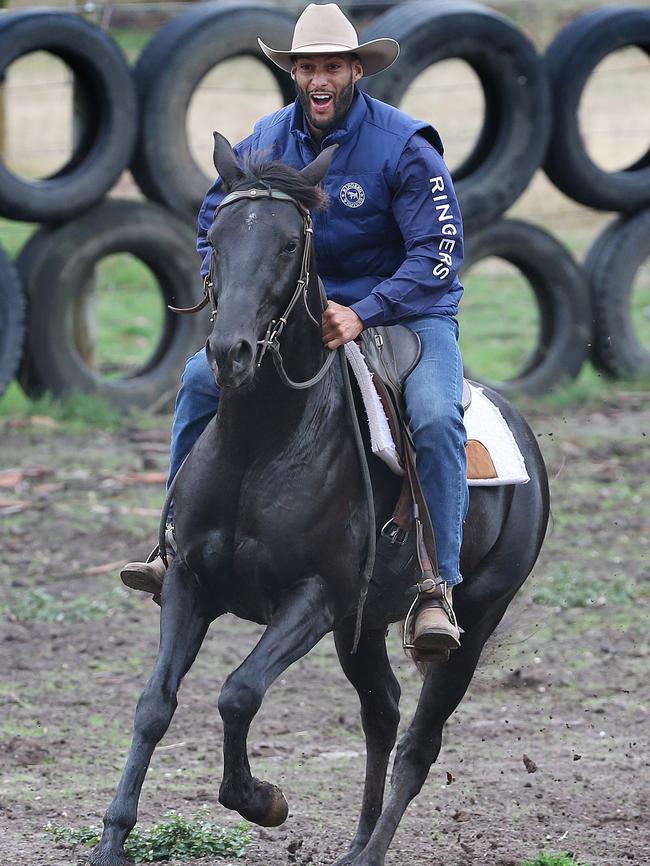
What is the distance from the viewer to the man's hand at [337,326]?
468 centimetres

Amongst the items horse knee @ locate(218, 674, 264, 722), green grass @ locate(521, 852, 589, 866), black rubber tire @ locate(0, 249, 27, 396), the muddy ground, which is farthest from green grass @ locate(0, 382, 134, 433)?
horse knee @ locate(218, 674, 264, 722)

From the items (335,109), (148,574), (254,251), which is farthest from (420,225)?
(148,574)

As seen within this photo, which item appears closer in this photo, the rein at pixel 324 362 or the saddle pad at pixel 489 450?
the rein at pixel 324 362

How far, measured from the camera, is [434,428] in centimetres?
492

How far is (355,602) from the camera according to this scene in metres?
4.80

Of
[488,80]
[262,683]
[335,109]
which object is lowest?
[262,683]

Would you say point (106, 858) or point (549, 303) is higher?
point (549, 303)

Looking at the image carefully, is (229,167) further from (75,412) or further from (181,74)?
(181,74)

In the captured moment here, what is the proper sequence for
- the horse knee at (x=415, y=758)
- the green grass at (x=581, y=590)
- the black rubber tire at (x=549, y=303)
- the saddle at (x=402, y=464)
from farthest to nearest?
1. the black rubber tire at (x=549, y=303)
2. the green grass at (x=581, y=590)
3. the horse knee at (x=415, y=758)
4. the saddle at (x=402, y=464)

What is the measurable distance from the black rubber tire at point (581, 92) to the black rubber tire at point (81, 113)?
4.14 meters

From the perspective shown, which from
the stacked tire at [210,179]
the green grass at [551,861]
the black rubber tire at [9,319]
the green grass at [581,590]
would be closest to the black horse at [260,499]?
the green grass at [551,861]

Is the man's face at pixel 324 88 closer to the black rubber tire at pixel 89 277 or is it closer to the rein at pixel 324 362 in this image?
the rein at pixel 324 362

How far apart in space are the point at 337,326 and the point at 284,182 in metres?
0.52

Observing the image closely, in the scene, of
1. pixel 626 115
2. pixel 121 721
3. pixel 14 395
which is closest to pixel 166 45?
pixel 14 395
